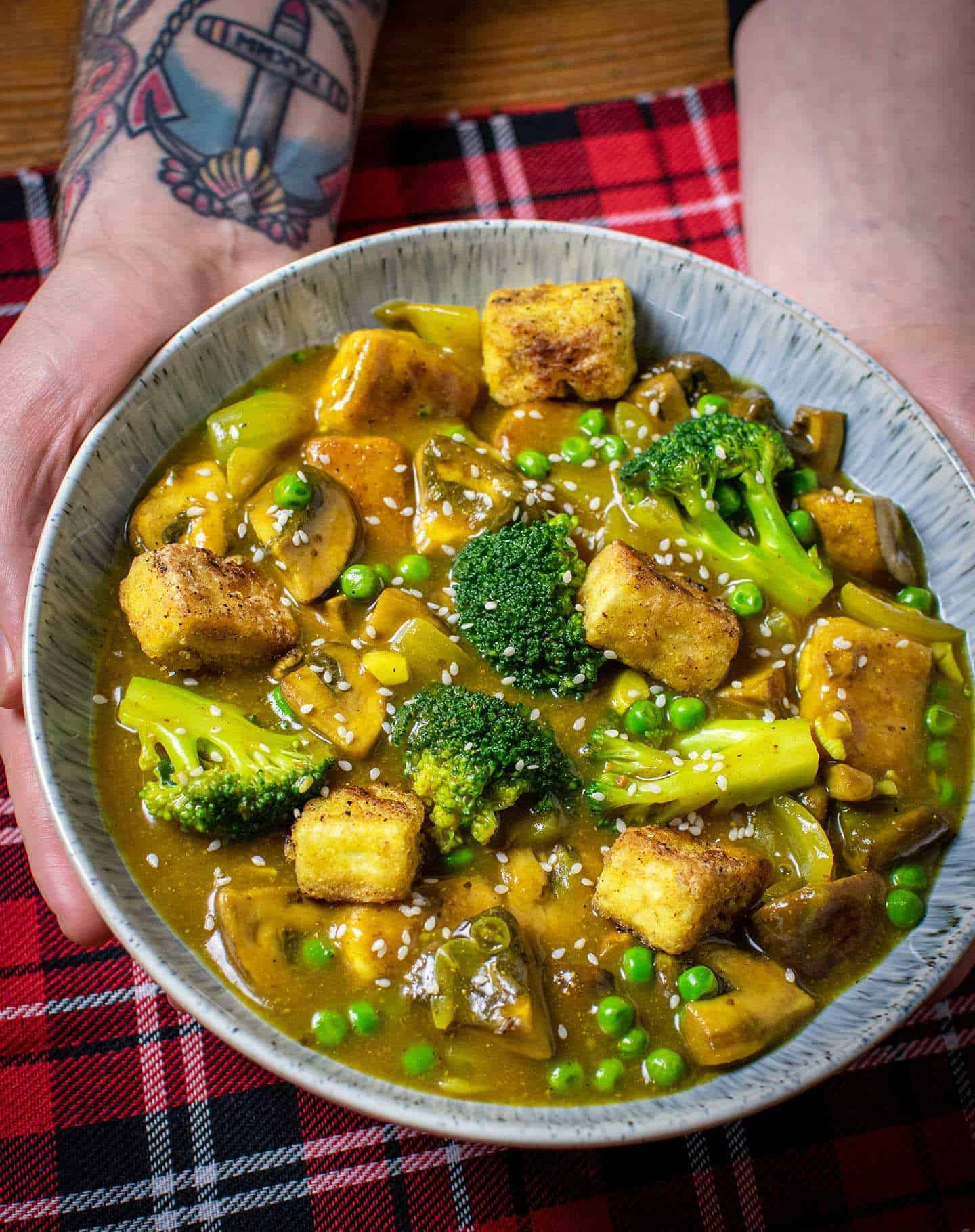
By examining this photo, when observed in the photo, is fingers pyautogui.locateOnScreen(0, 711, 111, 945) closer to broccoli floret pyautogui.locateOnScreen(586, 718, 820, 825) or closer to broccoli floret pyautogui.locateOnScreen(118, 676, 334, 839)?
broccoli floret pyautogui.locateOnScreen(118, 676, 334, 839)

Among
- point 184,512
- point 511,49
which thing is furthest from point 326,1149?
point 511,49

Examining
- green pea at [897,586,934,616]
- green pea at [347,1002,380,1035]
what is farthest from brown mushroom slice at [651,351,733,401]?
green pea at [347,1002,380,1035]

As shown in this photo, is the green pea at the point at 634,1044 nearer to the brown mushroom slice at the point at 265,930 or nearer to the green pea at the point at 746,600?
the brown mushroom slice at the point at 265,930

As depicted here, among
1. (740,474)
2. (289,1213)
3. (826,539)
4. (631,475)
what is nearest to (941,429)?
(826,539)

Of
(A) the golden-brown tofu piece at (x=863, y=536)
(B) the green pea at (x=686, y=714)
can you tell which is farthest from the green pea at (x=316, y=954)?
(A) the golden-brown tofu piece at (x=863, y=536)

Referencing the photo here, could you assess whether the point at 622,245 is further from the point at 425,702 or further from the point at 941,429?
the point at 425,702
